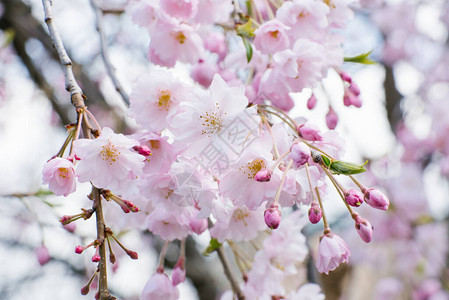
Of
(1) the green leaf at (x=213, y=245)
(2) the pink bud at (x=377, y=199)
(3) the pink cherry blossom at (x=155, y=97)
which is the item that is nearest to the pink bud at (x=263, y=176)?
(2) the pink bud at (x=377, y=199)

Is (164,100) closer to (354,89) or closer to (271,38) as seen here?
(271,38)

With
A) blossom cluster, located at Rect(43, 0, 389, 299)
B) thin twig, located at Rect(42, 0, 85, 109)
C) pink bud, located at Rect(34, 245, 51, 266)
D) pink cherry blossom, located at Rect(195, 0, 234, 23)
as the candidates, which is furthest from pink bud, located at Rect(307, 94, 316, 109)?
pink bud, located at Rect(34, 245, 51, 266)

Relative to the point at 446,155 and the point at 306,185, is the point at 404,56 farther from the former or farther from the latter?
the point at 306,185

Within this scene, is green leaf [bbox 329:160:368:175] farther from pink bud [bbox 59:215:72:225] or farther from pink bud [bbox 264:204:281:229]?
pink bud [bbox 59:215:72:225]

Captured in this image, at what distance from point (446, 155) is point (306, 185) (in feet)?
13.5

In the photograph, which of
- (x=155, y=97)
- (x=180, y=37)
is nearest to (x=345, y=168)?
(x=155, y=97)

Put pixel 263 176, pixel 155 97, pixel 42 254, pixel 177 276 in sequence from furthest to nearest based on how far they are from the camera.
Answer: pixel 42 254 → pixel 177 276 → pixel 155 97 → pixel 263 176

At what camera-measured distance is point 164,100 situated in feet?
3.81

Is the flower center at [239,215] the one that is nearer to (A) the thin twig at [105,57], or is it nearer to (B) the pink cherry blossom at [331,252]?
(B) the pink cherry blossom at [331,252]

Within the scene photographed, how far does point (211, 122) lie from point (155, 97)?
0.75ft

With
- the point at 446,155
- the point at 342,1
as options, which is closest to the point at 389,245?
the point at 446,155

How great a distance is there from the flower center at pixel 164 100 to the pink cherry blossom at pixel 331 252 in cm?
52

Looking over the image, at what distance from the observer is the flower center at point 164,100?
45.1 inches

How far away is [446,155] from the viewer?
446cm
